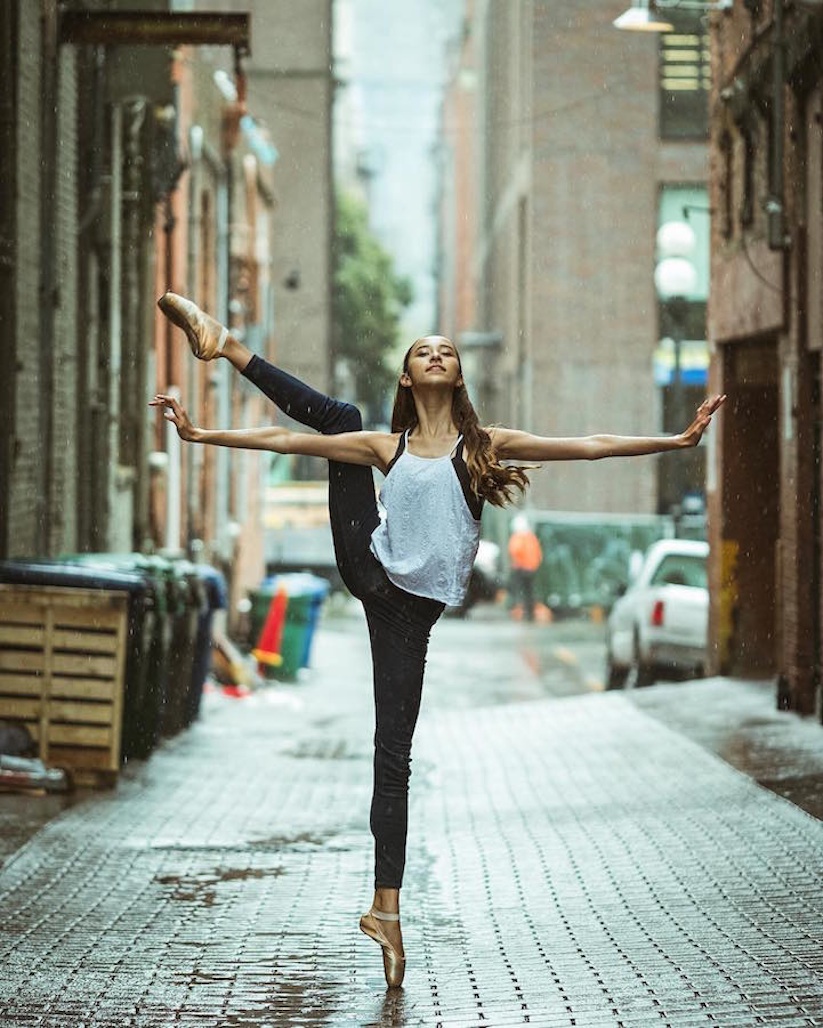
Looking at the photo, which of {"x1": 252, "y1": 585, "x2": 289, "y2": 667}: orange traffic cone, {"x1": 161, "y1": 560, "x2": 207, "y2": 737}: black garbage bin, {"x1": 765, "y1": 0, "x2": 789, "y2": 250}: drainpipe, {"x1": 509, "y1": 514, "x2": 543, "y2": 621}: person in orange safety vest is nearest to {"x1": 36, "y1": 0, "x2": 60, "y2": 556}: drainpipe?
{"x1": 161, "y1": 560, "x2": 207, "y2": 737}: black garbage bin

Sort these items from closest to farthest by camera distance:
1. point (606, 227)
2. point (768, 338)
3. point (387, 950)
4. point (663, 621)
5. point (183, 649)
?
1. point (387, 950)
2. point (183, 649)
3. point (768, 338)
4. point (663, 621)
5. point (606, 227)

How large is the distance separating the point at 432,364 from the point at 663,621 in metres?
15.0

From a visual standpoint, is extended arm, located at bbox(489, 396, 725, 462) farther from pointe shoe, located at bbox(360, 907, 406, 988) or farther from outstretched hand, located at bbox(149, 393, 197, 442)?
pointe shoe, located at bbox(360, 907, 406, 988)

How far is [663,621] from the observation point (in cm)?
2122

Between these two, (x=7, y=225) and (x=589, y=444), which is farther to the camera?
(x=7, y=225)

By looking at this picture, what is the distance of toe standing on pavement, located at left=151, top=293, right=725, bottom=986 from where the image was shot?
6.40 metres

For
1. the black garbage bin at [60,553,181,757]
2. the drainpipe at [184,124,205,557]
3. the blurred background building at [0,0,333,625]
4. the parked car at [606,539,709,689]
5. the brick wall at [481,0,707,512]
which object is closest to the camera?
the black garbage bin at [60,553,181,757]

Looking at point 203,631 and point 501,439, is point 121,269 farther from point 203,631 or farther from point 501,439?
point 501,439

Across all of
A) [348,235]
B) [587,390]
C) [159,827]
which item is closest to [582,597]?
[587,390]

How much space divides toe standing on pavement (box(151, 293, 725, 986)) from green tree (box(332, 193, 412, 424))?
60507 mm

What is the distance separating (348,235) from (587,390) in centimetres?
3320

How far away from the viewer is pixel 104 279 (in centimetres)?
1977

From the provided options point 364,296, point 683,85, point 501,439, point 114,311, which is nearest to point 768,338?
point 114,311

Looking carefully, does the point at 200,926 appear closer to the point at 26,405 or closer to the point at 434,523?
the point at 434,523
